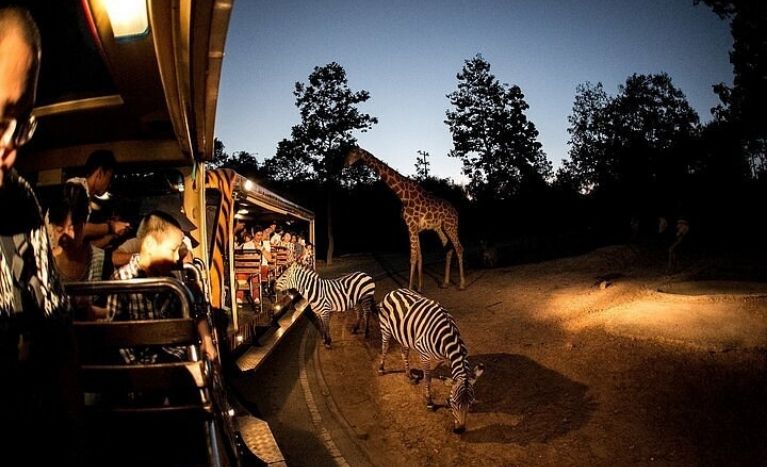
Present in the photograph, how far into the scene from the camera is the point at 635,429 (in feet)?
15.4

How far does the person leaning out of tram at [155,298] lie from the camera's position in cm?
247

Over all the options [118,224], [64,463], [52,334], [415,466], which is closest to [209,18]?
[52,334]

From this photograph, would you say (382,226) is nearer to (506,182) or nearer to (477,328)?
(506,182)

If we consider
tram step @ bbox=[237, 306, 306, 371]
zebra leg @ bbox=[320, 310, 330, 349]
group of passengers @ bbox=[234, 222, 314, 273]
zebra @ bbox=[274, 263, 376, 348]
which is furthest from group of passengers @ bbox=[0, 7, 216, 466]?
group of passengers @ bbox=[234, 222, 314, 273]

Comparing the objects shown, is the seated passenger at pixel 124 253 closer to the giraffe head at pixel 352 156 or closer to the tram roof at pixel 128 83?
the tram roof at pixel 128 83

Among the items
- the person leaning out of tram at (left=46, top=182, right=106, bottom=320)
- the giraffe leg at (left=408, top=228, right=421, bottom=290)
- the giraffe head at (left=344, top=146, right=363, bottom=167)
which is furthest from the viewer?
the giraffe leg at (left=408, top=228, right=421, bottom=290)

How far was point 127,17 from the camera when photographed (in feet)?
7.72

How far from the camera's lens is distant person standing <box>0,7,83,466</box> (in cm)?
103

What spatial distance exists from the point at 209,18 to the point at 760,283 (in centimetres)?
1152

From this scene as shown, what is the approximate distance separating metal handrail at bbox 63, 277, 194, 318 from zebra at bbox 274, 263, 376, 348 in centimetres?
647

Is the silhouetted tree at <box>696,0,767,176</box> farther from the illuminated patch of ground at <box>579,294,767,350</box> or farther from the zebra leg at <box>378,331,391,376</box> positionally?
the zebra leg at <box>378,331,391,376</box>

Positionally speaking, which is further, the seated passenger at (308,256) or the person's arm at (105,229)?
the seated passenger at (308,256)

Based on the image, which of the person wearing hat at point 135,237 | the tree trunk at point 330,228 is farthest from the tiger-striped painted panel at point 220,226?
the tree trunk at point 330,228

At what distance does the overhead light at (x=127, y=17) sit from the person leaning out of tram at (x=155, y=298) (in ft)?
3.74
